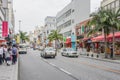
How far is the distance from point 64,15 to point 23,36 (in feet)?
159

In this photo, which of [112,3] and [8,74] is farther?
[112,3]

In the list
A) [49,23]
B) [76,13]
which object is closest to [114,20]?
[76,13]

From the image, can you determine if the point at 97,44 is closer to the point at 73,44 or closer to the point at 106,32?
the point at 106,32

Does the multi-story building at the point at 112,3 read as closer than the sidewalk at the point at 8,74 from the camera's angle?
No

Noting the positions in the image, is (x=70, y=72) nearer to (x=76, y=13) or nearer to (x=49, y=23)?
(x=76, y=13)

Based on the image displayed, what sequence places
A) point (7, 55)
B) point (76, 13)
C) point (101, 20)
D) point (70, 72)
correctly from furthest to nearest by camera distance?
point (76, 13) → point (101, 20) → point (7, 55) → point (70, 72)

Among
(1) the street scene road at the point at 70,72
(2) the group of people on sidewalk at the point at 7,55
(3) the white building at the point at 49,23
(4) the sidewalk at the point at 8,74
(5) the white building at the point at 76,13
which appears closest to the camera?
(4) the sidewalk at the point at 8,74

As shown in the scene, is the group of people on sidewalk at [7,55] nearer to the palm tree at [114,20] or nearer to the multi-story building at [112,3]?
the palm tree at [114,20]

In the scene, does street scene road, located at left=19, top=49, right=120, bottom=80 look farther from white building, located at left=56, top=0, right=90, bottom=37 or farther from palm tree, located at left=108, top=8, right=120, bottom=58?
white building, located at left=56, top=0, right=90, bottom=37

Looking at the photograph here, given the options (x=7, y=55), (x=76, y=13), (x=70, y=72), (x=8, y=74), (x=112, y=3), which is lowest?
(x=70, y=72)

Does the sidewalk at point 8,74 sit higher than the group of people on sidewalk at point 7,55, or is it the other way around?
the group of people on sidewalk at point 7,55

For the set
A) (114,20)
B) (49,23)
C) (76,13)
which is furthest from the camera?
(49,23)

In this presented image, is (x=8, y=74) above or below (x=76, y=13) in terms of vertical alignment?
below

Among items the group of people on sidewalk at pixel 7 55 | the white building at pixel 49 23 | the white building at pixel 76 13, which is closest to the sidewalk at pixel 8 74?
the group of people on sidewalk at pixel 7 55
